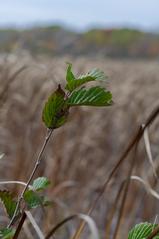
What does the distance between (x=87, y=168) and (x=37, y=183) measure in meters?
2.39

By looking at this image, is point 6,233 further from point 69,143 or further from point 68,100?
point 69,143

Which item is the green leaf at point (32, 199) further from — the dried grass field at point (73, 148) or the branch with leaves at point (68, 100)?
the dried grass field at point (73, 148)

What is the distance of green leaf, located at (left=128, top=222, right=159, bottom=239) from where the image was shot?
43 centimetres

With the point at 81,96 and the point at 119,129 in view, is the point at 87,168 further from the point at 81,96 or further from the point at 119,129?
the point at 81,96

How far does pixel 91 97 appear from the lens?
0.43m

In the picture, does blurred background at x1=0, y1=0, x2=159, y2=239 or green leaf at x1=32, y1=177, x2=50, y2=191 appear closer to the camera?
green leaf at x1=32, y1=177, x2=50, y2=191

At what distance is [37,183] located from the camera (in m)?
0.46

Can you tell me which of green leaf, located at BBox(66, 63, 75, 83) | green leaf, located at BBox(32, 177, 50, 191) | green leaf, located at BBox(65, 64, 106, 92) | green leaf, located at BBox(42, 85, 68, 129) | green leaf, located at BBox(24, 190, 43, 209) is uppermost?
green leaf, located at BBox(66, 63, 75, 83)

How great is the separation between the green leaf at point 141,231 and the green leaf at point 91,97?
91 millimetres

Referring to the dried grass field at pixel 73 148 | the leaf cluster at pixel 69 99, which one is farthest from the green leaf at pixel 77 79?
the dried grass field at pixel 73 148

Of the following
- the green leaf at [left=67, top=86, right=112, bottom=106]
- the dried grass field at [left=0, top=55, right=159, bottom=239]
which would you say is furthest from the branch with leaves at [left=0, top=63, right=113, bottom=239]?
the dried grass field at [left=0, top=55, right=159, bottom=239]

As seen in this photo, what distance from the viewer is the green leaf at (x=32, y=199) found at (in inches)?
17.7

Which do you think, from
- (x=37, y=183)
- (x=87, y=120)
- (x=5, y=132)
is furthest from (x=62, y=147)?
(x=37, y=183)

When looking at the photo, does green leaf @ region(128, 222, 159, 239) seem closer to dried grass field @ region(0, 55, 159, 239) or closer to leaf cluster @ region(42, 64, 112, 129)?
leaf cluster @ region(42, 64, 112, 129)
